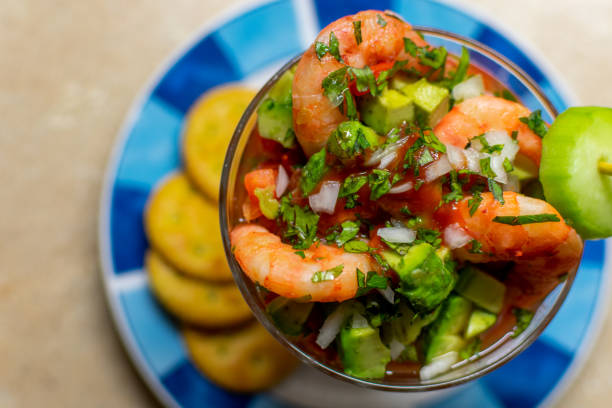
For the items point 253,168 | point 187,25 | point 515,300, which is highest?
point 187,25

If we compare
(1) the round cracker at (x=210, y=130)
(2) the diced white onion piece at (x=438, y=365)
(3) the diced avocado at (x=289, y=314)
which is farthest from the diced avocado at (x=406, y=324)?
(1) the round cracker at (x=210, y=130)

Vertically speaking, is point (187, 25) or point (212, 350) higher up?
point (187, 25)

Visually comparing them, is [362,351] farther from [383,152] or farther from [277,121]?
[277,121]

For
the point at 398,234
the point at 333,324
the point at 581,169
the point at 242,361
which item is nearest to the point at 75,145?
the point at 242,361

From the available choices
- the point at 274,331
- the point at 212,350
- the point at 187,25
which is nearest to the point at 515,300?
the point at 274,331

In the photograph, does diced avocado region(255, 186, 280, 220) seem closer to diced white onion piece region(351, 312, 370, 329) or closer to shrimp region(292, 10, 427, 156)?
shrimp region(292, 10, 427, 156)

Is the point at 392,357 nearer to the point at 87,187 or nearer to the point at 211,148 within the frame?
the point at 211,148

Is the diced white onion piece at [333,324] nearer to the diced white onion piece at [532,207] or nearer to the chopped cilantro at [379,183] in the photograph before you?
the chopped cilantro at [379,183]
